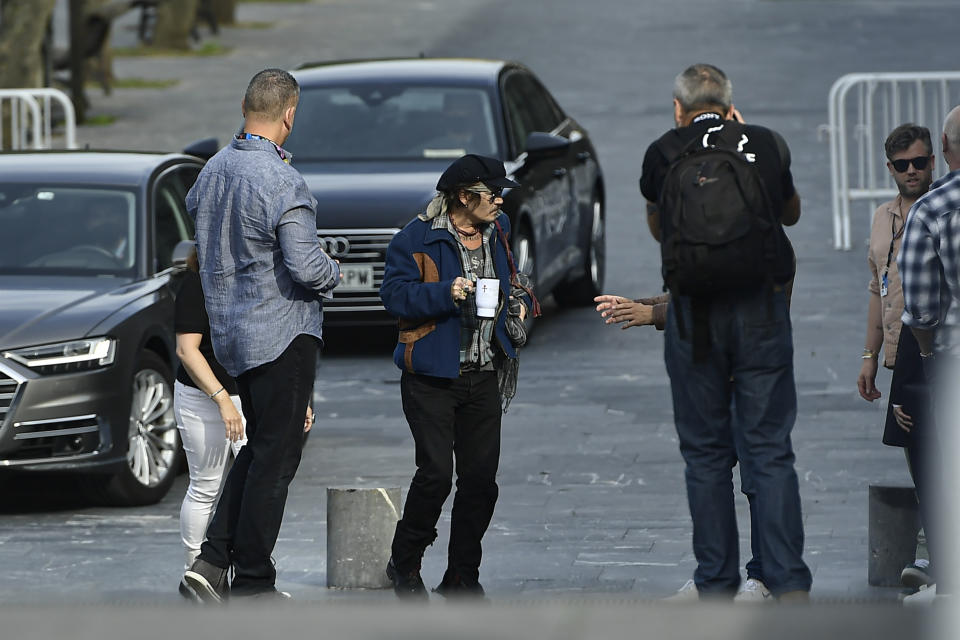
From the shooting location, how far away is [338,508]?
7.38m

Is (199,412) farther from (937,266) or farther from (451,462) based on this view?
(937,266)

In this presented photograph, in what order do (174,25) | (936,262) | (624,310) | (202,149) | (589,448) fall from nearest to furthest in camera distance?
(936,262)
(624,310)
(589,448)
(202,149)
(174,25)

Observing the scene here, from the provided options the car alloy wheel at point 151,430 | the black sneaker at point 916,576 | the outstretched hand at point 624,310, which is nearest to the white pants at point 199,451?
the outstretched hand at point 624,310

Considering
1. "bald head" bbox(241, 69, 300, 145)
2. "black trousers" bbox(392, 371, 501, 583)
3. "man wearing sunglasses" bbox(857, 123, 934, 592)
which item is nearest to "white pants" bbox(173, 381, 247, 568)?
"black trousers" bbox(392, 371, 501, 583)

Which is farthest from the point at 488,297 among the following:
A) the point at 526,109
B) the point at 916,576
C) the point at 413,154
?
the point at 526,109

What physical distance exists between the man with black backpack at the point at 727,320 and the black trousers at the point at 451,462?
0.81 meters

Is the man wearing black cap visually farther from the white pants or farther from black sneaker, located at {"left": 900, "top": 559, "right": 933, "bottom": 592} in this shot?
black sneaker, located at {"left": 900, "top": 559, "right": 933, "bottom": 592}

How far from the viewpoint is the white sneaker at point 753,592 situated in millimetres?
6502

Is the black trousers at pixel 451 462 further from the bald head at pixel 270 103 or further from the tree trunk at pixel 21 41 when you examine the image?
the tree trunk at pixel 21 41

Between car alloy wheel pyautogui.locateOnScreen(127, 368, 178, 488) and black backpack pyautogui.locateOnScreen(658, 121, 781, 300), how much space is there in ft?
12.1

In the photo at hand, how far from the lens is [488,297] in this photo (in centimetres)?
655

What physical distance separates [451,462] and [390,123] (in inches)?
280

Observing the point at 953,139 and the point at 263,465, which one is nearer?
the point at 953,139

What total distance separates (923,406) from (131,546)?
3.45 meters
